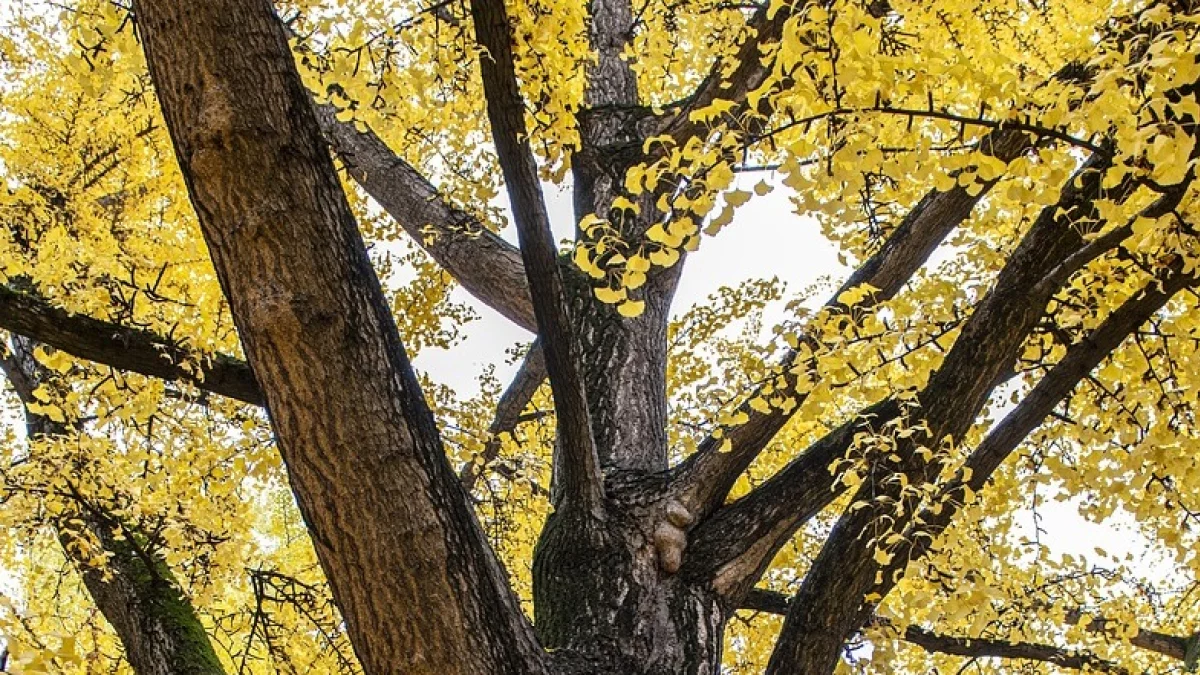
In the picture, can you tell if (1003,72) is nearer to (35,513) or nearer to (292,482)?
(292,482)

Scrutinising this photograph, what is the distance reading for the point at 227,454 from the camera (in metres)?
4.21

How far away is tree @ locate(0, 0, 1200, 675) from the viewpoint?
6.45ft

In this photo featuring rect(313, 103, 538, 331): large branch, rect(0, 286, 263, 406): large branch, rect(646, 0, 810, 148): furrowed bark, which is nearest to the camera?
rect(0, 286, 263, 406): large branch

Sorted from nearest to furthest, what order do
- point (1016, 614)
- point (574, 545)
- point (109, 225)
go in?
point (574, 545) < point (1016, 614) < point (109, 225)

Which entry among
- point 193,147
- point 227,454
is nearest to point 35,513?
point 227,454

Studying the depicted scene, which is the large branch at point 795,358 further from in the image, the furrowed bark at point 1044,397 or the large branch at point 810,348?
the furrowed bark at point 1044,397

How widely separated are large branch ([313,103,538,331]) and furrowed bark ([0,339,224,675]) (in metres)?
1.75

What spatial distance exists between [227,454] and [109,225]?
143 centimetres

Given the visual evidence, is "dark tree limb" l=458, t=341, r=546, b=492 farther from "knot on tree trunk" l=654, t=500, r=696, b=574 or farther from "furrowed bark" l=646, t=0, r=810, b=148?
"knot on tree trunk" l=654, t=500, r=696, b=574

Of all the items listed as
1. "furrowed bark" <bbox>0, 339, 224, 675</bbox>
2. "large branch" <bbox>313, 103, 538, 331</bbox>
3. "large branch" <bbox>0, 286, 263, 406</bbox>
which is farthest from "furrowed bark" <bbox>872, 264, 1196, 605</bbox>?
→ "furrowed bark" <bbox>0, 339, 224, 675</bbox>

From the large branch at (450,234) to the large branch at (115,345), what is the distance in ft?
4.04

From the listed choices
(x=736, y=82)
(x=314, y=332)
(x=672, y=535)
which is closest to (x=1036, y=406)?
(x=672, y=535)

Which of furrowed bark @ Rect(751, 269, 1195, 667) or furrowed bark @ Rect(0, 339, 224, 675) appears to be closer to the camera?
furrowed bark @ Rect(751, 269, 1195, 667)

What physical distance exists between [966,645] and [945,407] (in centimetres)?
196
